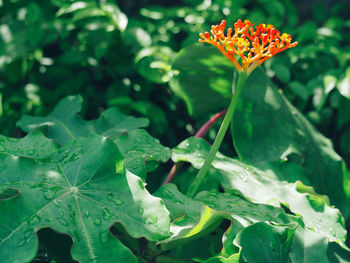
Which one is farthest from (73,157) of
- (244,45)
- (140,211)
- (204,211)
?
(244,45)

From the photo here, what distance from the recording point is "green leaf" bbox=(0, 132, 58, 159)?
3.78 ft

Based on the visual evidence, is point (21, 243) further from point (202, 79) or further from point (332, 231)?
point (202, 79)

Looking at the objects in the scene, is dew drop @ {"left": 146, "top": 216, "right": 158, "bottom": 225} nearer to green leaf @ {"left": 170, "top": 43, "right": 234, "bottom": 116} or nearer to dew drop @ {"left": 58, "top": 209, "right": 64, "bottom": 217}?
dew drop @ {"left": 58, "top": 209, "right": 64, "bottom": 217}

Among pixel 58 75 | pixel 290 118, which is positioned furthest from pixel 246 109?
pixel 58 75

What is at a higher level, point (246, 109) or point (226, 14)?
point (226, 14)

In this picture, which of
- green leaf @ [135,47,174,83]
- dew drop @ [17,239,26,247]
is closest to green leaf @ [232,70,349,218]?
green leaf @ [135,47,174,83]

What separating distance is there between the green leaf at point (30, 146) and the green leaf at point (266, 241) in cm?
61

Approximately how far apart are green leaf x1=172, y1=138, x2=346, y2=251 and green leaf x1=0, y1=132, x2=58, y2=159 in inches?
15.1

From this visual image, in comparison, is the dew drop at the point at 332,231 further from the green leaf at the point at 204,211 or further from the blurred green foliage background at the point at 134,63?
the blurred green foliage background at the point at 134,63

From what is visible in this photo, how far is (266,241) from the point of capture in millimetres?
985

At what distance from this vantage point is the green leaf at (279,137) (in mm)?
1486

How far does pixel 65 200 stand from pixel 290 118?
962 millimetres

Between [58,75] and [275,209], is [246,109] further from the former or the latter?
[58,75]

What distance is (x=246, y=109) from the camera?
1521mm
